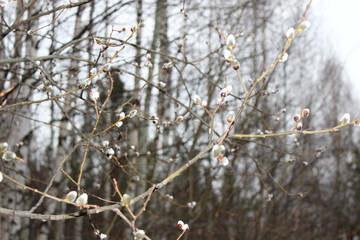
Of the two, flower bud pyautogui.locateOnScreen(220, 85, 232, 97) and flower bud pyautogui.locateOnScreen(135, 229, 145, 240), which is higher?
flower bud pyautogui.locateOnScreen(220, 85, 232, 97)

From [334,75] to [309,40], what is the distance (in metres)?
2.08

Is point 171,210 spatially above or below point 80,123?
below

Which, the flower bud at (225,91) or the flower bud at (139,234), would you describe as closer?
the flower bud at (139,234)

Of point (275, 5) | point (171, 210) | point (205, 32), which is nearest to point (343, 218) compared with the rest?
point (171, 210)

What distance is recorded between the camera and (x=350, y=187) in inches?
524

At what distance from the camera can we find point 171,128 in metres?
4.93

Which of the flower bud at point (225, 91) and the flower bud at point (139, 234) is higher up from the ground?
the flower bud at point (225, 91)

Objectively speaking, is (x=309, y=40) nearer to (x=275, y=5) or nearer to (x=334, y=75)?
(x=334, y=75)

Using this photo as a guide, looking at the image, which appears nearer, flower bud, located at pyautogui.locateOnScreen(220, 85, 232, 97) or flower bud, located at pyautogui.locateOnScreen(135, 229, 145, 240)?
flower bud, located at pyautogui.locateOnScreen(135, 229, 145, 240)

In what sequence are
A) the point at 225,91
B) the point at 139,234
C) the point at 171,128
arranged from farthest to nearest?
the point at 171,128 < the point at 225,91 < the point at 139,234

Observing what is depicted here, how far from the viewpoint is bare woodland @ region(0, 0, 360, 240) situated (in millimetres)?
1898

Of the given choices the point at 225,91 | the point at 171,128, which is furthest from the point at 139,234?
the point at 171,128

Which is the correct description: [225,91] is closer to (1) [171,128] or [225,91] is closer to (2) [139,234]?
(2) [139,234]

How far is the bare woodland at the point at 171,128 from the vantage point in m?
1.90
